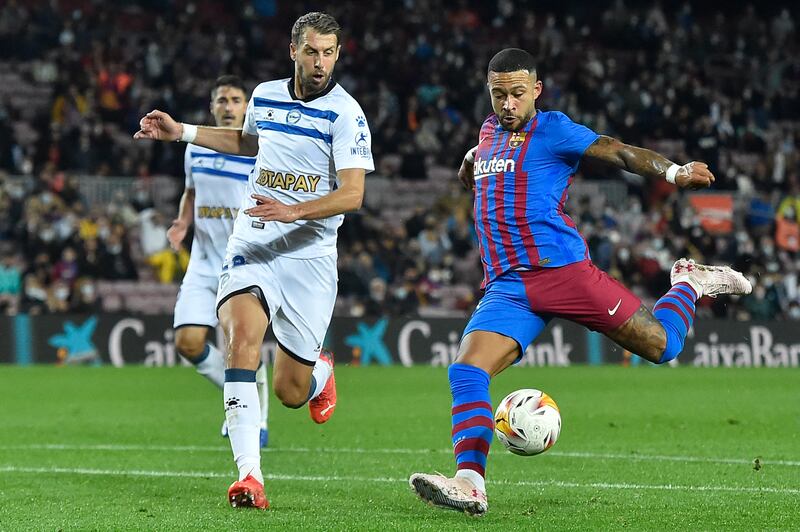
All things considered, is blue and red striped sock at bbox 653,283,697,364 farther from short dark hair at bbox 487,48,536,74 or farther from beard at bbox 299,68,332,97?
beard at bbox 299,68,332,97

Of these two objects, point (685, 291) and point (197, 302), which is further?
point (197, 302)

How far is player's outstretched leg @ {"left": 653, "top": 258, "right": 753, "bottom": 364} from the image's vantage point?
25.0 feet

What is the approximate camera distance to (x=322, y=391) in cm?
890

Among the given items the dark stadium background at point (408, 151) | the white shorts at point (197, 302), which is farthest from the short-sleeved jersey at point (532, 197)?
the dark stadium background at point (408, 151)

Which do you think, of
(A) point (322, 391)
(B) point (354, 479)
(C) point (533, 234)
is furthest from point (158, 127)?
(B) point (354, 479)

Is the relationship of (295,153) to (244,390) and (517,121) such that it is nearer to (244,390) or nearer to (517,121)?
(517,121)

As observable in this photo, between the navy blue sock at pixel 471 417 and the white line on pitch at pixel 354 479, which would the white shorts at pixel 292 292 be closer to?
the white line on pitch at pixel 354 479

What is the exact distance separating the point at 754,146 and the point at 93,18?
1535 centimetres

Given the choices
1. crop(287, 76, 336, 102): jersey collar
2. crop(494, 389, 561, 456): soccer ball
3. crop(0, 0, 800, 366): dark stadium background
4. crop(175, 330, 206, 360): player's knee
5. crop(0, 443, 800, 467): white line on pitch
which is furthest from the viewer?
crop(0, 0, 800, 366): dark stadium background

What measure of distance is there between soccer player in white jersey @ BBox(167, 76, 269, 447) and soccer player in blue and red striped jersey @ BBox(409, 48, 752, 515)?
338 centimetres

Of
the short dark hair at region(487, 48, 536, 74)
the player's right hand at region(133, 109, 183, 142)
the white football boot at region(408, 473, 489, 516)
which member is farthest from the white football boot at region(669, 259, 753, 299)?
the player's right hand at region(133, 109, 183, 142)

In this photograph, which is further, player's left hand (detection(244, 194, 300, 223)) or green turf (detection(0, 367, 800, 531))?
player's left hand (detection(244, 194, 300, 223))

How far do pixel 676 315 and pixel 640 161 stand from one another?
4.05 feet

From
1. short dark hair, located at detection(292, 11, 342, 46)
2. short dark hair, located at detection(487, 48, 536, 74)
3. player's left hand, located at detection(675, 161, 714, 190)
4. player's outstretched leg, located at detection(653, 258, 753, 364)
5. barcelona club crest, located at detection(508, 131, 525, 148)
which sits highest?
short dark hair, located at detection(292, 11, 342, 46)
